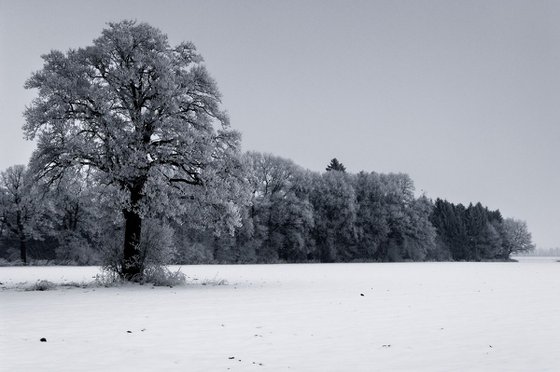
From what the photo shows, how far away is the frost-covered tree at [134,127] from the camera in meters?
26.4

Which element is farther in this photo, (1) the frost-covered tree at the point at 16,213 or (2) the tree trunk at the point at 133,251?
(1) the frost-covered tree at the point at 16,213

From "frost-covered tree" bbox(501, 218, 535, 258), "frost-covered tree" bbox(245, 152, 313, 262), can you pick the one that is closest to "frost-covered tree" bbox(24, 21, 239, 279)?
"frost-covered tree" bbox(245, 152, 313, 262)

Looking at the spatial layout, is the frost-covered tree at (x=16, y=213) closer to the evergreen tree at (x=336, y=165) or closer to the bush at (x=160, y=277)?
the bush at (x=160, y=277)

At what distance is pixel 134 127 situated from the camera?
92.9ft

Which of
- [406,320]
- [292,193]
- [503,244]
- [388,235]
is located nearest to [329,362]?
[406,320]

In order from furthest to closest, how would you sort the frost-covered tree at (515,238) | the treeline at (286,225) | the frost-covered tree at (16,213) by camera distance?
the frost-covered tree at (515,238) < the treeline at (286,225) < the frost-covered tree at (16,213)

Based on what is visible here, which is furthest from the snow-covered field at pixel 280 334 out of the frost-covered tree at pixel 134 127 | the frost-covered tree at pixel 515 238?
the frost-covered tree at pixel 515 238

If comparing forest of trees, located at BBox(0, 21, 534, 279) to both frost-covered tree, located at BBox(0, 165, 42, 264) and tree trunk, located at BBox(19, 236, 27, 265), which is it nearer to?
tree trunk, located at BBox(19, 236, 27, 265)

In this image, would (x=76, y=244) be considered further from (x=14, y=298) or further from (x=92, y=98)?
(x=14, y=298)

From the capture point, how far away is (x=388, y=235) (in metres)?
92.8

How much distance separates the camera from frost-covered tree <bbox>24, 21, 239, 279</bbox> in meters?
26.4

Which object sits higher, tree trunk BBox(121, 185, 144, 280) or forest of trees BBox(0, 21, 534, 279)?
forest of trees BBox(0, 21, 534, 279)

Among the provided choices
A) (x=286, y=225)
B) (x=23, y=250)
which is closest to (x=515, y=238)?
(x=286, y=225)

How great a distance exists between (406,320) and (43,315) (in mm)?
9409
